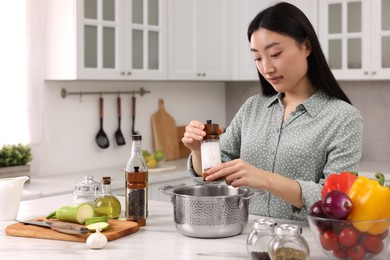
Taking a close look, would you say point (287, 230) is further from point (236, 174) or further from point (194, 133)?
point (194, 133)

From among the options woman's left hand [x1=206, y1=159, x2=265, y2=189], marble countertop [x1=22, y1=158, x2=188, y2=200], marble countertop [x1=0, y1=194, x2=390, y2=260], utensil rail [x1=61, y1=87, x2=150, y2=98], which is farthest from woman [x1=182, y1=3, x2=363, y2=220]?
utensil rail [x1=61, y1=87, x2=150, y2=98]

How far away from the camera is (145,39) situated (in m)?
4.29

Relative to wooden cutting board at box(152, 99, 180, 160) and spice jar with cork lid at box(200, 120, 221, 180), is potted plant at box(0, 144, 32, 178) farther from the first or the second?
spice jar with cork lid at box(200, 120, 221, 180)

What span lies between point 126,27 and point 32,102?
2.55ft

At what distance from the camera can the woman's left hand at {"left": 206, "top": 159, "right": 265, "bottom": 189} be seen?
1.90 meters

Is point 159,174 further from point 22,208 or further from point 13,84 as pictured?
point 22,208

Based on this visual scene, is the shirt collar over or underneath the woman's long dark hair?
underneath

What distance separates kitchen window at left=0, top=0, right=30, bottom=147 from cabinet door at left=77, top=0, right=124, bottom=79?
36 cm

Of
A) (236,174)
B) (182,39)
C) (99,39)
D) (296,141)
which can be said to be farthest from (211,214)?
(182,39)

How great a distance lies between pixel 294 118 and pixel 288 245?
0.91 m

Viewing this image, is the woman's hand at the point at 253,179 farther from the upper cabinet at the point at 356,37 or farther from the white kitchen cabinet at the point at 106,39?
the upper cabinet at the point at 356,37

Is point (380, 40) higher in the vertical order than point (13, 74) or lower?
higher

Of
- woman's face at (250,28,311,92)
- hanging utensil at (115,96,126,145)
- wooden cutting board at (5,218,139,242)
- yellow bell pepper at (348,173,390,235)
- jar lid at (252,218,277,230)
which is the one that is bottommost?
wooden cutting board at (5,218,139,242)

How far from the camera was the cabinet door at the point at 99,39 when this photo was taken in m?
3.86
